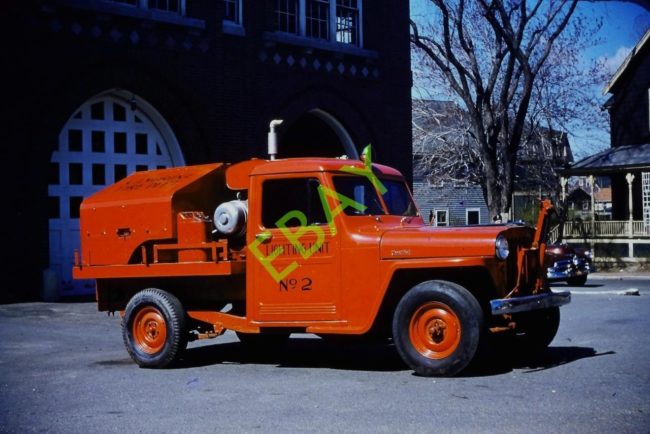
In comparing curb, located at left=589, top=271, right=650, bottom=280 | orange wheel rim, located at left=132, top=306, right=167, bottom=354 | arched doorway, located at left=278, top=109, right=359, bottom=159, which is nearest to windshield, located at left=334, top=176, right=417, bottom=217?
orange wheel rim, located at left=132, top=306, right=167, bottom=354

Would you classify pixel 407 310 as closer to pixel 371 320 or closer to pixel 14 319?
pixel 371 320

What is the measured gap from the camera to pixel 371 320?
8.34 meters

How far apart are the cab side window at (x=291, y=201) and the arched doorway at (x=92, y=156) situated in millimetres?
8456

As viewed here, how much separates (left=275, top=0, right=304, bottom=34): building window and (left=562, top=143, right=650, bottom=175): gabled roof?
46.1 ft

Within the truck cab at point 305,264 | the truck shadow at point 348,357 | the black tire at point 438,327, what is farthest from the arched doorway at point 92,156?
the black tire at point 438,327

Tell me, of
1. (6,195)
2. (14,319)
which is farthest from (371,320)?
(6,195)

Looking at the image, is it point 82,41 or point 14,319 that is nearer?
point 14,319

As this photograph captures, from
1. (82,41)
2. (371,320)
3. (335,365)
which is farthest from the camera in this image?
(82,41)

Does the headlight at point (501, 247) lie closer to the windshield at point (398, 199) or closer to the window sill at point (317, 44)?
the windshield at point (398, 199)

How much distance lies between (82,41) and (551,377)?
12121 mm

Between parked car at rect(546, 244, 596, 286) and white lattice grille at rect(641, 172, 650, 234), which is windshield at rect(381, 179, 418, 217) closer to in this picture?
parked car at rect(546, 244, 596, 286)

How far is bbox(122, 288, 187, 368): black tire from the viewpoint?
30.2 feet

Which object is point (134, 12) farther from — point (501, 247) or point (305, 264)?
point (501, 247)

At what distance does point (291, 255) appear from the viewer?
882cm
